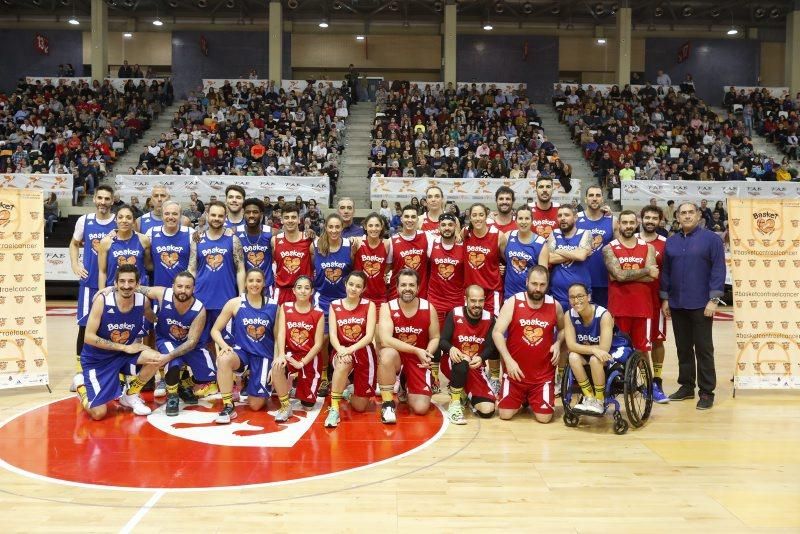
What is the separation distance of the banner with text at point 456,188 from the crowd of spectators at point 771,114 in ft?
29.6

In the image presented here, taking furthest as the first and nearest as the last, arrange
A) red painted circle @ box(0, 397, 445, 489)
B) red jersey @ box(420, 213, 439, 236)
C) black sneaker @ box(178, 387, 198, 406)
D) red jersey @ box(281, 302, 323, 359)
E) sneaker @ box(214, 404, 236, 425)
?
red jersey @ box(420, 213, 439, 236) → black sneaker @ box(178, 387, 198, 406) → red jersey @ box(281, 302, 323, 359) → sneaker @ box(214, 404, 236, 425) → red painted circle @ box(0, 397, 445, 489)

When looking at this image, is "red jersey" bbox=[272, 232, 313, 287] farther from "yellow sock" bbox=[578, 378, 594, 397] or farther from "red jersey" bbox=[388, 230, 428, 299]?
"yellow sock" bbox=[578, 378, 594, 397]

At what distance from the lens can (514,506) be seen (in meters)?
3.87

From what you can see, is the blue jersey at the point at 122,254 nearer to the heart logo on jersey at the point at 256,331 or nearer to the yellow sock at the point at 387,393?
the heart logo on jersey at the point at 256,331

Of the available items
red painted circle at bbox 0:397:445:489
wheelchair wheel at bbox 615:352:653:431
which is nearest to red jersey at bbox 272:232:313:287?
red painted circle at bbox 0:397:445:489

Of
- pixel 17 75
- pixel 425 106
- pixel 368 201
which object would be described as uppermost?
pixel 17 75

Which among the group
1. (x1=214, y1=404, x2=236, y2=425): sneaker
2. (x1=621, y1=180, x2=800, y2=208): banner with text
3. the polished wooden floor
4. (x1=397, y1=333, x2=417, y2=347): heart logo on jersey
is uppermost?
(x1=621, y1=180, x2=800, y2=208): banner with text

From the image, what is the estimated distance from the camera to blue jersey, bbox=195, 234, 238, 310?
6.14 metres

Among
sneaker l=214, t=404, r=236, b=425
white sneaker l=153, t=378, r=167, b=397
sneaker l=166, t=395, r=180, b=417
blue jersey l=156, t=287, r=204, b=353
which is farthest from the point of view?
white sneaker l=153, t=378, r=167, b=397

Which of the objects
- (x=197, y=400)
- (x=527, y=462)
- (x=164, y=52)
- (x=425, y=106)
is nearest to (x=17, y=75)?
(x=164, y=52)

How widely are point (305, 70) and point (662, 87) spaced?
13.4 m

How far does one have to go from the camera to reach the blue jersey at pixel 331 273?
20.5 ft

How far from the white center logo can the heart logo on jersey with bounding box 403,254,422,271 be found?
146cm

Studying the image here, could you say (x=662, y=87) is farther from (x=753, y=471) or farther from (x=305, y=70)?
(x=753, y=471)
